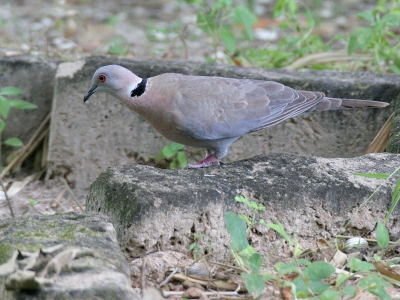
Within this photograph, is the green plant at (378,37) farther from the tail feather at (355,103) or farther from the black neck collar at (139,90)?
the black neck collar at (139,90)

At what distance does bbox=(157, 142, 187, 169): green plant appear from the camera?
4.08 m

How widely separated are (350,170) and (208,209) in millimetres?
810

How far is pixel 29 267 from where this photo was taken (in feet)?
6.22

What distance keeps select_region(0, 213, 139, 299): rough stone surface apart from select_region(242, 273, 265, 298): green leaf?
0.40 metres

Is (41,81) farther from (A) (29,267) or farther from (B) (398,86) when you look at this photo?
(A) (29,267)

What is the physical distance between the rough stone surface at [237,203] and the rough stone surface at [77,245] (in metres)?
0.22

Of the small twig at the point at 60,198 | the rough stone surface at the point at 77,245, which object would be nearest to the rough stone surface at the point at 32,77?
the small twig at the point at 60,198

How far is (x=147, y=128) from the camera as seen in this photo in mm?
4297

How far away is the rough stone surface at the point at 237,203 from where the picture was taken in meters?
2.48

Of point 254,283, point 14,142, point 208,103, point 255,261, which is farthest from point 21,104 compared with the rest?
point 254,283

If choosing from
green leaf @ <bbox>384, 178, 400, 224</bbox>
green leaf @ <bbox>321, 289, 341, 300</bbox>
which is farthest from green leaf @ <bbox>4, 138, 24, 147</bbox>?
green leaf @ <bbox>321, 289, 341, 300</bbox>

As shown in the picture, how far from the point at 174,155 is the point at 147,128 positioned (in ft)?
0.89

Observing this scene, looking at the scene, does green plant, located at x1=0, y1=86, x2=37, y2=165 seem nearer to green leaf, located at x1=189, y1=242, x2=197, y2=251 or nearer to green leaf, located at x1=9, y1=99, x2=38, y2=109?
green leaf, located at x1=9, y1=99, x2=38, y2=109

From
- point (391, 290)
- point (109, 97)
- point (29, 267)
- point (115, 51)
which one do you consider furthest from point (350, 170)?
point (115, 51)
